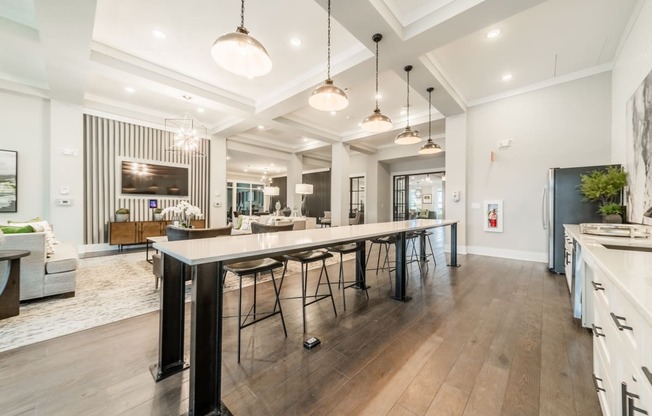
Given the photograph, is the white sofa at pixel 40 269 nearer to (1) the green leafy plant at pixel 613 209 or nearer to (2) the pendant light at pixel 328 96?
(2) the pendant light at pixel 328 96

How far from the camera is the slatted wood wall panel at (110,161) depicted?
5473mm

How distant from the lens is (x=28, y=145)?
4.68 meters

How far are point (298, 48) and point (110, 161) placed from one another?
514 centimetres

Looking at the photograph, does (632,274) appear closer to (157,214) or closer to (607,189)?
(607,189)

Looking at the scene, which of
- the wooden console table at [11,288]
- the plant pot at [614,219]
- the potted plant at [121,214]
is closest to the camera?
the wooden console table at [11,288]

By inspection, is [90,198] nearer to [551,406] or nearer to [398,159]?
[551,406]

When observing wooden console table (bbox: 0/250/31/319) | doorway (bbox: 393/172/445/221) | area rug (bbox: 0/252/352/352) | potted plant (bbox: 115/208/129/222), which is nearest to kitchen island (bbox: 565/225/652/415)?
area rug (bbox: 0/252/352/352)

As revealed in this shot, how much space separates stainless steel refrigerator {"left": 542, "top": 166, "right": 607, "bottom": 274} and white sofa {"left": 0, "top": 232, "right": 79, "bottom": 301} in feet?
21.4

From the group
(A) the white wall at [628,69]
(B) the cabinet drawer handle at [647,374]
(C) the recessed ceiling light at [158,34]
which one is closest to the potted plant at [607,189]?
(A) the white wall at [628,69]

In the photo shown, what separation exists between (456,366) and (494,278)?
8.24 feet

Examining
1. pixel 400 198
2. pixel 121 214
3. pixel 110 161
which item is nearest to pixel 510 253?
pixel 400 198

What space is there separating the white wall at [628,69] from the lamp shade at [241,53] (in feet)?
12.1

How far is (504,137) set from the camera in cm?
501

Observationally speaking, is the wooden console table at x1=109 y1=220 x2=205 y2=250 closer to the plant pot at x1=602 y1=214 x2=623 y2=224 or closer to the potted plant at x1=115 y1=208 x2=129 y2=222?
the potted plant at x1=115 y1=208 x2=129 y2=222
